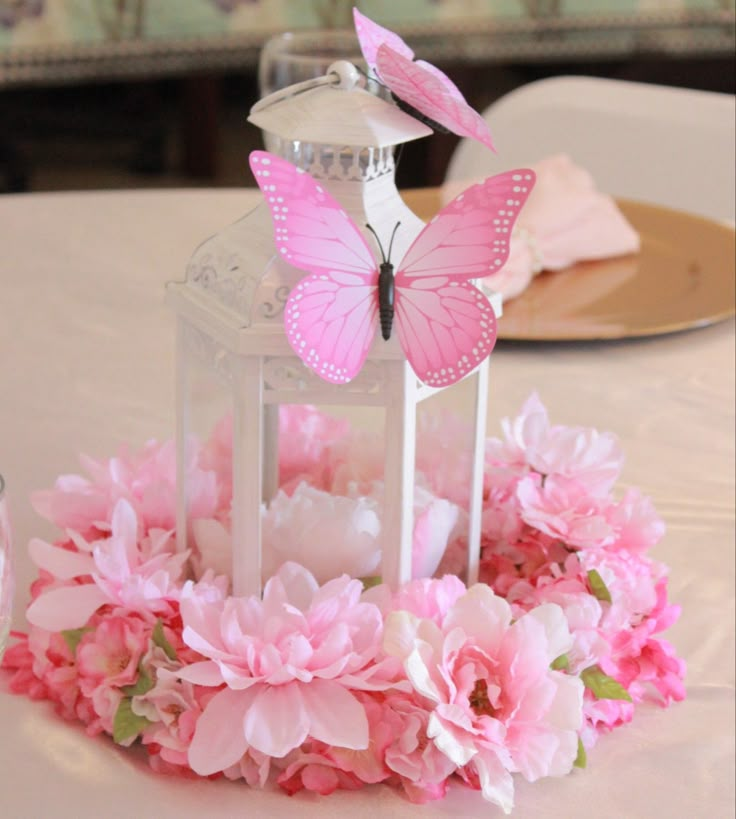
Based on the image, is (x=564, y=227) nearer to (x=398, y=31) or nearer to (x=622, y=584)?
(x=622, y=584)

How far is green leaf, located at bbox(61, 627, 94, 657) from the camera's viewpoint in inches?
24.1

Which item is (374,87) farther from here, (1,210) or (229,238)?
(1,210)

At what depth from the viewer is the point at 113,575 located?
2.00 feet

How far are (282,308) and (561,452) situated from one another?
0.71ft

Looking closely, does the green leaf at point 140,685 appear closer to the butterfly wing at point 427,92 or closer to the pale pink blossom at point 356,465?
the pale pink blossom at point 356,465

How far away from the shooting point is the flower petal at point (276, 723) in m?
0.54

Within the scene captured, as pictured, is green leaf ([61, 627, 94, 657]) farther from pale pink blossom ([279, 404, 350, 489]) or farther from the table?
pale pink blossom ([279, 404, 350, 489])

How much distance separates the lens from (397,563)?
61 cm

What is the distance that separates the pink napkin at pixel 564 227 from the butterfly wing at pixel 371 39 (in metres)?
0.54

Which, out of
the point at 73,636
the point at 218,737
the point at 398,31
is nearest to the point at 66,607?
the point at 73,636

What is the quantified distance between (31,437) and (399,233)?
43cm

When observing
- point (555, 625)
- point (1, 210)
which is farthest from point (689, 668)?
point (1, 210)

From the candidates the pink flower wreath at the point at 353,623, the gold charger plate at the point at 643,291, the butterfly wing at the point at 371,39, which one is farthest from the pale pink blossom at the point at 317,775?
the gold charger plate at the point at 643,291

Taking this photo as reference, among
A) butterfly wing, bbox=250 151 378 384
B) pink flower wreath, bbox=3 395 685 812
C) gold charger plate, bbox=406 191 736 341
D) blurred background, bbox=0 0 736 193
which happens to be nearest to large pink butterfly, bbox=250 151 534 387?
butterfly wing, bbox=250 151 378 384
